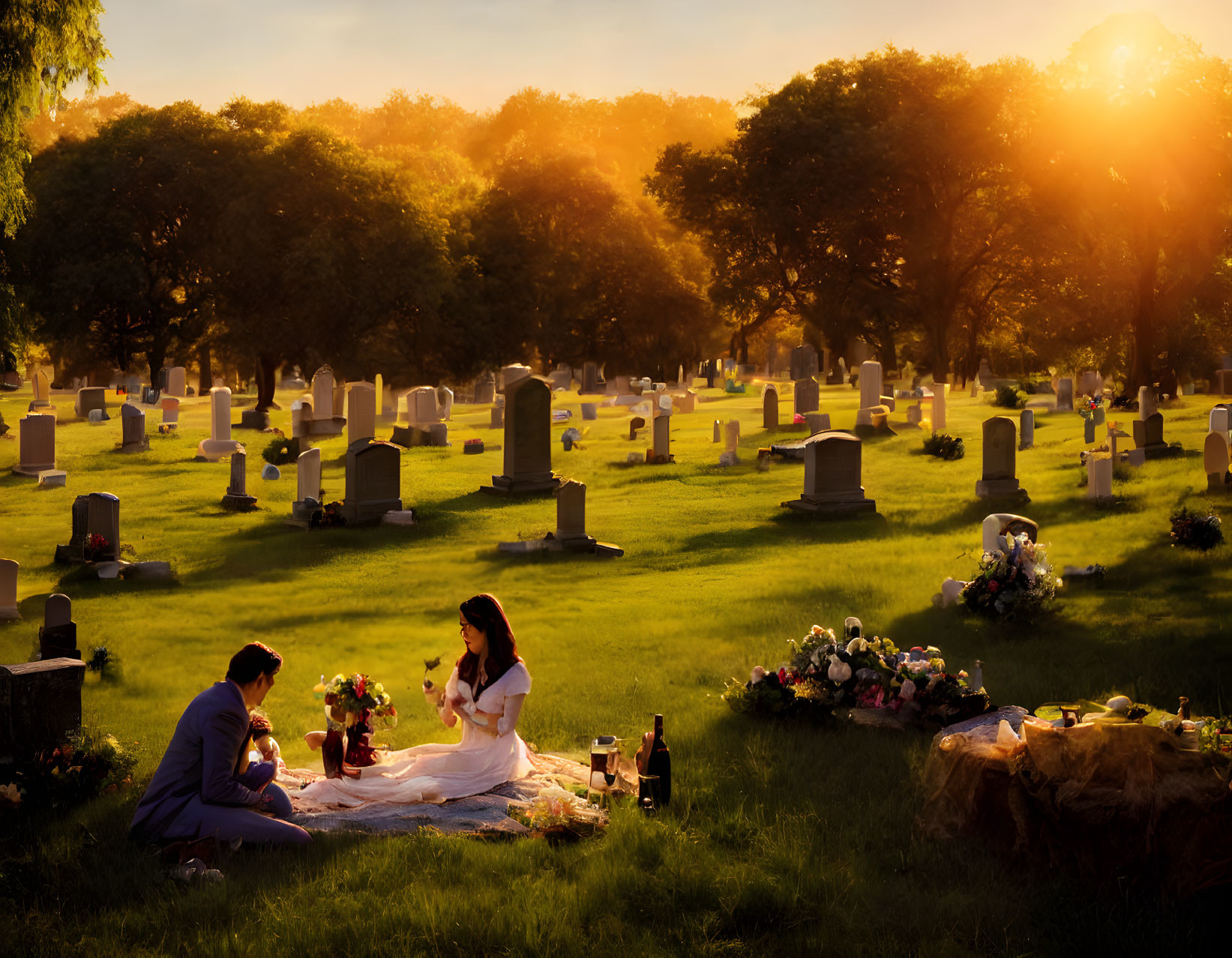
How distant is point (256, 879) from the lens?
6480mm

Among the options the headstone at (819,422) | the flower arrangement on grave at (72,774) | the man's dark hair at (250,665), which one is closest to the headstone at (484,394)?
the headstone at (819,422)

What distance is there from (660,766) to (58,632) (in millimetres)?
5784

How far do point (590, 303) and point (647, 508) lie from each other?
130 ft

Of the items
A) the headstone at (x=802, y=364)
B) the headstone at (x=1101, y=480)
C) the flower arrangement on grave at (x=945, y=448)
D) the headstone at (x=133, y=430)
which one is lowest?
the headstone at (x=1101, y=480)

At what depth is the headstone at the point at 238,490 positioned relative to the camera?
69.4ft

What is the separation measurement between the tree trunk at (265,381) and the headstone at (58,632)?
2991cm

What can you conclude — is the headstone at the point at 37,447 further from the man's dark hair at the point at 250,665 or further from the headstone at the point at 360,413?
the man's dark hair at the point at 250,665

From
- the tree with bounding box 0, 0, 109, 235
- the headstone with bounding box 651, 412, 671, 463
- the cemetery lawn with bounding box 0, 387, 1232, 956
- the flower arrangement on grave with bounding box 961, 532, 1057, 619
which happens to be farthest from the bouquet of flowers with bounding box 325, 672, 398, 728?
the headstone with bounding box 651, 412, 671, 463

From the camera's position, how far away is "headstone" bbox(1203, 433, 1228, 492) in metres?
19.0

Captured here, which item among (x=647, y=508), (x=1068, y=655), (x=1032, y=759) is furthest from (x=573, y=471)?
(x=1032, y=759)

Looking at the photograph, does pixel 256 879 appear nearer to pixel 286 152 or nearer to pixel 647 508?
pixel 647 508

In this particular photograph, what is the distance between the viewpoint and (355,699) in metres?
7.89

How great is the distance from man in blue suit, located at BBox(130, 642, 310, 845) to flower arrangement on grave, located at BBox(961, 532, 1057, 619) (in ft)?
26.2

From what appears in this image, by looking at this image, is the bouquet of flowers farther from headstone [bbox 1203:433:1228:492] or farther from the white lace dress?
headstone [bbox 1203:433:1228:492]
